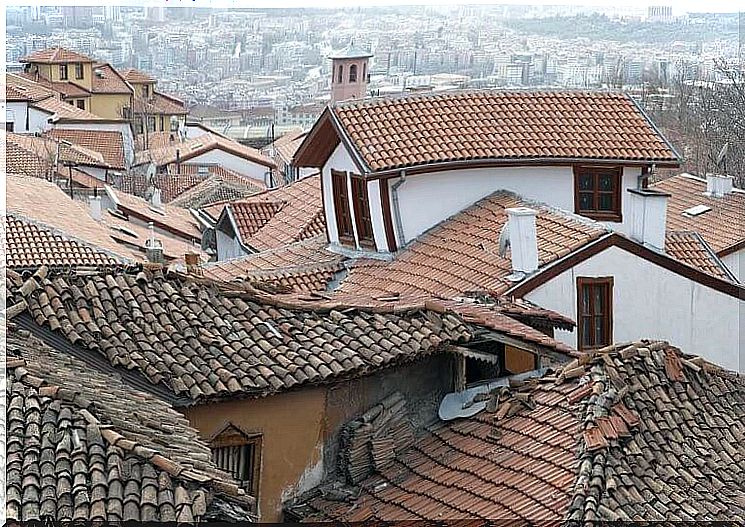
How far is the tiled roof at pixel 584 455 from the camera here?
8461 mm

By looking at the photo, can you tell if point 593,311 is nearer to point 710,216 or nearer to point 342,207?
Answer: point 342,207

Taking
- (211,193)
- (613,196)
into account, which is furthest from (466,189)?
(211,193)

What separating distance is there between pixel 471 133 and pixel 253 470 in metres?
8.69

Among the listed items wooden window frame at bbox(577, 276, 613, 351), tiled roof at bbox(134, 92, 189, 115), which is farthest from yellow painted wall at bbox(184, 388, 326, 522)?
tiled roof at bbox(134, 92, 189, 115)

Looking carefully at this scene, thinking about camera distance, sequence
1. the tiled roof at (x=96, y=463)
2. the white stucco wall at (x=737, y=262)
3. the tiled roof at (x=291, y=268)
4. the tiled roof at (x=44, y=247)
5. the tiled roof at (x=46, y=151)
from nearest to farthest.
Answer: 1. the tiled roof at (x=96, y=463)
2. the tiled roof at (x=291, y=268)
3. the tiled roof at (x=44, y=247)
4. the white stucco wall at (x=737, y=262)
5. the tiled roof at (x=46, y=151)

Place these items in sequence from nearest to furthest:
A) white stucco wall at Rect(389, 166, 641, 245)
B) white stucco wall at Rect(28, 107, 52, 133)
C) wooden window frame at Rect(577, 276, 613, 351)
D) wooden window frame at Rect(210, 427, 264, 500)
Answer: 1. wooden window frame at Rect(210, 427, 264, 500)
2. wooden window frame at Rect(577, 276, 613, 351)
3. white stucco wall at Rect(389, 166, 641, 245)
4. white stucco wall at Rect(28, 107, 52, 133)

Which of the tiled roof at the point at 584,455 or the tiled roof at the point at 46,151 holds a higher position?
the tiled roof at the point at 584,455

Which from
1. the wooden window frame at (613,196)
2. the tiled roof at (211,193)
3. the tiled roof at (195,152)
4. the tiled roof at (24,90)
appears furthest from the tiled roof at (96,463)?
the tiled roof at (195,152)

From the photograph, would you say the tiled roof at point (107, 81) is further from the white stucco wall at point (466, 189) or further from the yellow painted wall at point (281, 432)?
the yellow painted wall at point (281, 432)

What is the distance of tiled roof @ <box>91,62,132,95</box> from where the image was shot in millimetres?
74312

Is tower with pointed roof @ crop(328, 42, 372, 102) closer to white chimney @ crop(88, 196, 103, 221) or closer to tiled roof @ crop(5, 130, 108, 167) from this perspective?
tiled roof @ crop(5, 130, 108, 167)

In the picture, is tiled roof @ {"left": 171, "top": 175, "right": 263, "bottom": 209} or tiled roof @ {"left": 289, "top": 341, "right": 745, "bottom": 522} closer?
tiled roof @ {"left": 289, "top": 341, "right": 745, "bottom": 522}

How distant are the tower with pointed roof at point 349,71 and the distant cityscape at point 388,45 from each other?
2.72 ft

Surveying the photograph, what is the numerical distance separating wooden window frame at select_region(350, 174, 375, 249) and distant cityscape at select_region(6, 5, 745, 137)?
3.22 m
